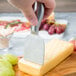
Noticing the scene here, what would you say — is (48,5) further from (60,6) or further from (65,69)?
(60,6)

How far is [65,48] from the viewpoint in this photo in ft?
3.79

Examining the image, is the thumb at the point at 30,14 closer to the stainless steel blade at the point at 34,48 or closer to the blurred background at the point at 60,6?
the stainless steel blade at the point at 34,48

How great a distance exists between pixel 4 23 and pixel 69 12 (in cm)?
52

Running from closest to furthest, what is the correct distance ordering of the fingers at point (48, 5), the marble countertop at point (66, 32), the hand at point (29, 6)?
the hand at point (29, 6), the fingers at point (48, 5), the marble countertop at point (66, 32)

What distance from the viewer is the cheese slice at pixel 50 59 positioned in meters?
1.04

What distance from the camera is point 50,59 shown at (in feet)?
3.52

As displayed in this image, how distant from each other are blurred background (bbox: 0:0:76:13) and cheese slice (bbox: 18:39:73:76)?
0.97 meters

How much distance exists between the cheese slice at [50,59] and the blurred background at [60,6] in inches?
38.4

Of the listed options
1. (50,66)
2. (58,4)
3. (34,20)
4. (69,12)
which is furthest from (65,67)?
(58,4)

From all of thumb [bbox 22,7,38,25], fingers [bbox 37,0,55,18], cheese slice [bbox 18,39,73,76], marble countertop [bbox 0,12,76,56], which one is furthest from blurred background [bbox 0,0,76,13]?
thumb [bbox 22,7,38,25]

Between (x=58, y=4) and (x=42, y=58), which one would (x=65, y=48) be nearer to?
(x=42, y=58)

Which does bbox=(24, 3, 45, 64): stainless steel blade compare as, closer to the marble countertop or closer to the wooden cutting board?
the wooden cutting board

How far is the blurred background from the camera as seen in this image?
214cm

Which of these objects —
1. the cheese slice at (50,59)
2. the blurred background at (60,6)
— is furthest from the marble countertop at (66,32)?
the cheese slice at (50,59)
